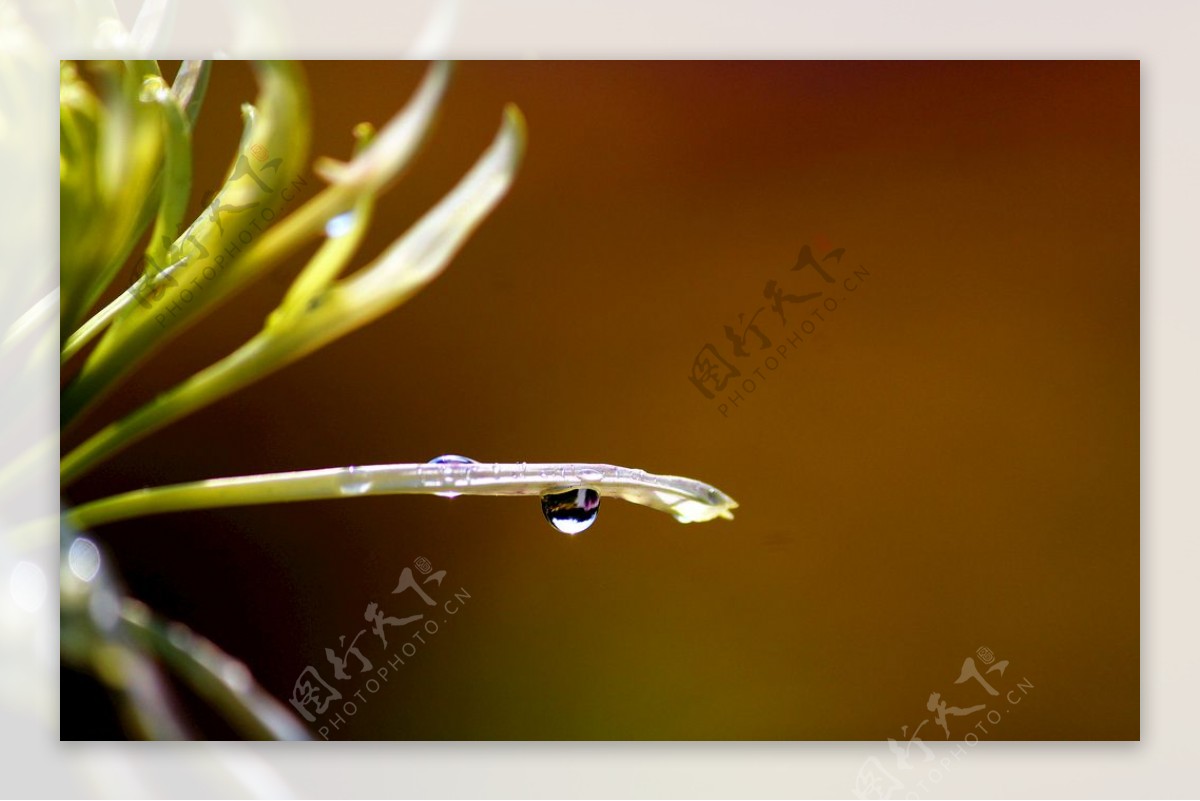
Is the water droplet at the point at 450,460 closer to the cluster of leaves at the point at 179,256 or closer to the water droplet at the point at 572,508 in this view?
the water droplet at the point at 572,508

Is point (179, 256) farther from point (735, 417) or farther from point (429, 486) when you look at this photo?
point (735, 417)

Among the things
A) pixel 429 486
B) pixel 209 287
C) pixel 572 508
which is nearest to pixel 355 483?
pixel 429 486

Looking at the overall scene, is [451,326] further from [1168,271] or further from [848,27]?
[1168,271]

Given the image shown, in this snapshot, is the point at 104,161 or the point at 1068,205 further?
the point at 1068,205

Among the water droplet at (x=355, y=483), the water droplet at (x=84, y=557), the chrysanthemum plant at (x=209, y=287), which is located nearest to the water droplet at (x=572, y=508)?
the chrysanthemum plant at (x=209, y=287)

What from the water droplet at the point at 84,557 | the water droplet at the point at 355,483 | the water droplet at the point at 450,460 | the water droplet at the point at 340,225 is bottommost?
the water droplet at the point at 84,557

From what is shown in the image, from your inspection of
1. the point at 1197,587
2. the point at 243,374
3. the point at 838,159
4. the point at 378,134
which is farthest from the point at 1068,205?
the point at 243,374
